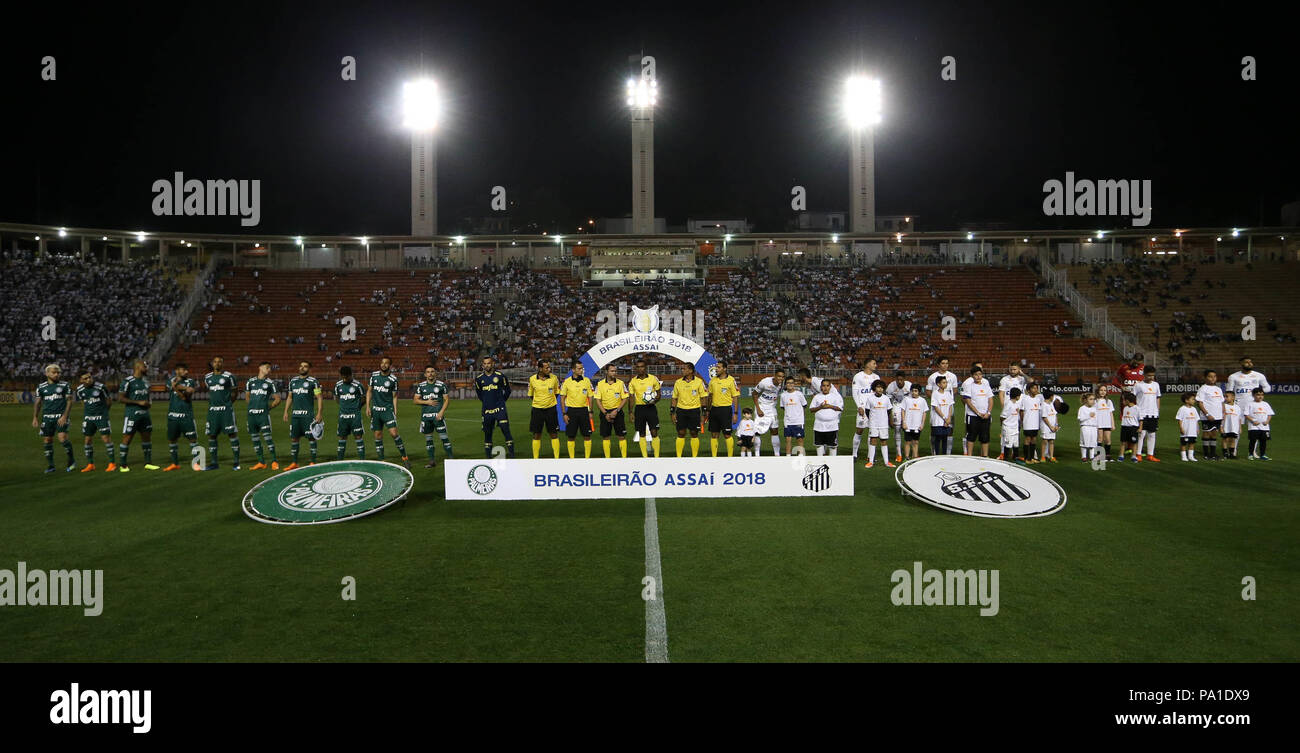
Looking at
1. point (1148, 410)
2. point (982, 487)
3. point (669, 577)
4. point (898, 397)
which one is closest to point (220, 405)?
point (669, 577)

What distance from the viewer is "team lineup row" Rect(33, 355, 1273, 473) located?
13797 mm

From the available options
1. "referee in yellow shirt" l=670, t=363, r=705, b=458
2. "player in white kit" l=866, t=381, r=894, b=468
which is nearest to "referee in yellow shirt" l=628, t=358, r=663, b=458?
"referee in yellow shirt" l=670, t=363, r=705, b=458

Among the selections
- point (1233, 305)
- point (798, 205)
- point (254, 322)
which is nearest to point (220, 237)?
point (254, 322)

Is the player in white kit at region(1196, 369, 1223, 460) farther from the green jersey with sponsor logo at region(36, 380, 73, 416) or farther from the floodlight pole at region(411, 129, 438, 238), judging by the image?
the floodlight pole at region(411, 129, 438, 238)

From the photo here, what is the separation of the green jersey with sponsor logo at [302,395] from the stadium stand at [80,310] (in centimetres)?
3093

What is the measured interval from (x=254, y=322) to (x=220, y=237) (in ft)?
26.4

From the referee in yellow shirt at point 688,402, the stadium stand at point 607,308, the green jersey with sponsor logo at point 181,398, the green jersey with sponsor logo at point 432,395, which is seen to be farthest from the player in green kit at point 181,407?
the stadium stand at point 607,308

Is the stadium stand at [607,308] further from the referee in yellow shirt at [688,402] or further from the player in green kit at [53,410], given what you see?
the player in green kit at [53,410]

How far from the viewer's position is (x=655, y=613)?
625 cm

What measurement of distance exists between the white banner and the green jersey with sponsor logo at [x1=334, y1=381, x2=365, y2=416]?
155 inches

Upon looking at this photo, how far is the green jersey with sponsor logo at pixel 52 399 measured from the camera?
13617 mm

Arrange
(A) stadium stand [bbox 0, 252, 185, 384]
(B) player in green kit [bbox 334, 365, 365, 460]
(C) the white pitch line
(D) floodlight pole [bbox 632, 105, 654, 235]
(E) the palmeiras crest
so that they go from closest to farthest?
(C) the white pitch line < (E) the palmeiras crest < (B) player in green kit [bbox 334, 365, 365, 460] < (A) stadium stand [bbox 0, 252, 185, 384] < (D) floodlight pole [bbox 632, 105, 654, 235]

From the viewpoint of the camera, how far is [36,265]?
46.0 metres
